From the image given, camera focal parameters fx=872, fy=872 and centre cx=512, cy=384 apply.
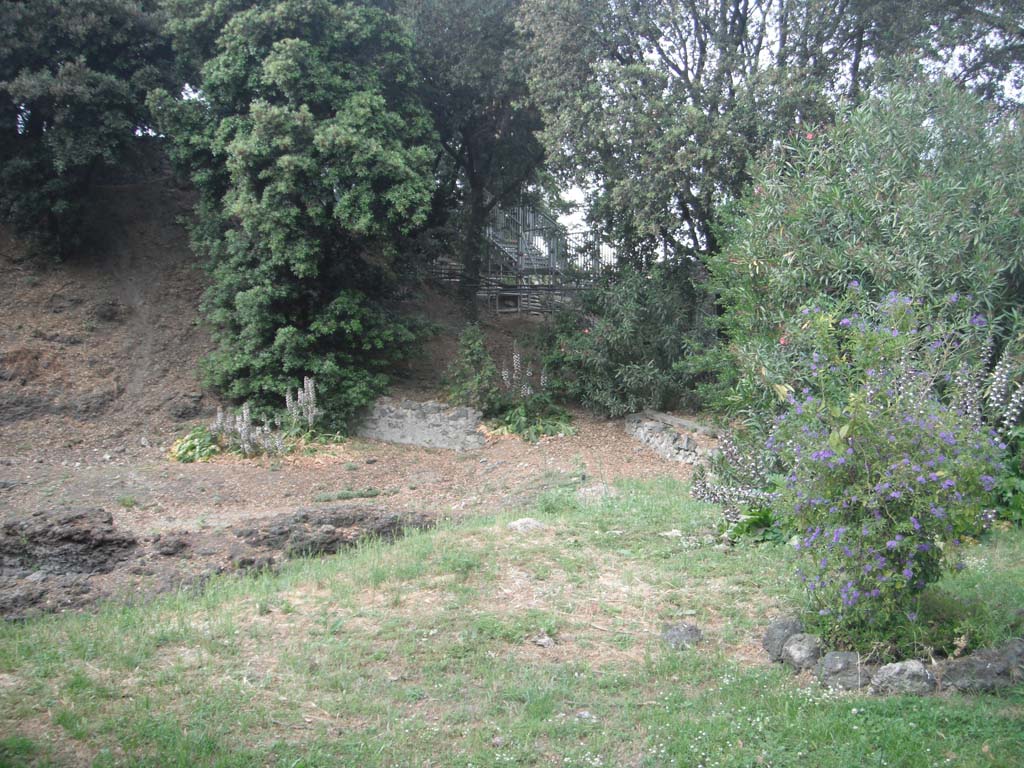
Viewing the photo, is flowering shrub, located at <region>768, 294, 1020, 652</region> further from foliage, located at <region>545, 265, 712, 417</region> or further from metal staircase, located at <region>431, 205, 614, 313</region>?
metal staircase, located at <region>431, 205, 614, 313</region>

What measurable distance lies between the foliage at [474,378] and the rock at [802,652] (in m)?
9.97

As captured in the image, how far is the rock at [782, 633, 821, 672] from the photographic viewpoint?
480 centimetres

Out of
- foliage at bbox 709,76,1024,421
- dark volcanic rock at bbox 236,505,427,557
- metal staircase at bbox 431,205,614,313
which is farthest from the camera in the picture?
metal staircase at bbox 431,205,614,313

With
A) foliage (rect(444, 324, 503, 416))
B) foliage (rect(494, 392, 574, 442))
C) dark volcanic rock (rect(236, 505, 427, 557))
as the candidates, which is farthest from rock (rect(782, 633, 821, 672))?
foliage (rect(444, 324, 503, 416))

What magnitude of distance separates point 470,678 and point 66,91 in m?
13.5

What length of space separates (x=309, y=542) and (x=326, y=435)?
6.29 m

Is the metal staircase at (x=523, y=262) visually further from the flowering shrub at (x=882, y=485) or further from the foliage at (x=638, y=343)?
the flowering shrub at (x=882, y=485)

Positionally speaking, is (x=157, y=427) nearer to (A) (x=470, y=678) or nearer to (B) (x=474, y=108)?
(B) (x=474, y=108)

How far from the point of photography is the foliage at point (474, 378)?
14.7 metres

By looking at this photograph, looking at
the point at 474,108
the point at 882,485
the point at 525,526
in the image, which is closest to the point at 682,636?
the point at 882,485

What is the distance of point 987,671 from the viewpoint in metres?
4.46

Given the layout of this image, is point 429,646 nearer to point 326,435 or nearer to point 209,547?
point 209,547

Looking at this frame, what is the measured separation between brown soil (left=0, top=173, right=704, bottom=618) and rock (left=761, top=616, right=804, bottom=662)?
4571 mm

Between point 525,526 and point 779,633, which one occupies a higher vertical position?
point 779,633
